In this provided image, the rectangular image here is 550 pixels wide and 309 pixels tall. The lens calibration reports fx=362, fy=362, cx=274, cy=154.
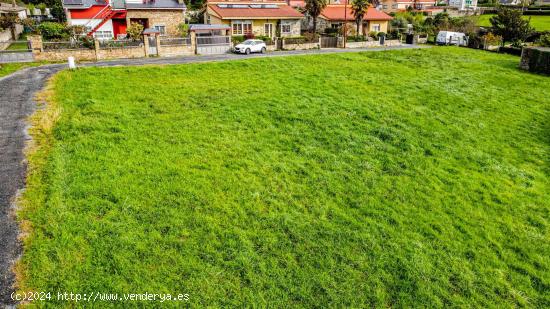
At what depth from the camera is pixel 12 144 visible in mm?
13648

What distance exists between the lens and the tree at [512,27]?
159 ft

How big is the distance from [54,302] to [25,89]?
691 inches

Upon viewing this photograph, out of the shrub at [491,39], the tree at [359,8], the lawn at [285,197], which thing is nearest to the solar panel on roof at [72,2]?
the lawn at [285,197]

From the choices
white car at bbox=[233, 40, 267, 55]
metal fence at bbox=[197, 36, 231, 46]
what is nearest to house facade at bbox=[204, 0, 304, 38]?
metal fence at bbox=[197, 36, 231, 46]

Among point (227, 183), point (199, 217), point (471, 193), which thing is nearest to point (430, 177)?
point (471, 193)

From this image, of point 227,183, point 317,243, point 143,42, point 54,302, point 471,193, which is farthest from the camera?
point 143,42

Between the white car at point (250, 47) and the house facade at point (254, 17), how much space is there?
26.1 ft

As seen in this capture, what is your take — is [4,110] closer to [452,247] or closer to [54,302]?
[54,302]

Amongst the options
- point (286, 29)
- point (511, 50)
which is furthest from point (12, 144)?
point (511, 50)

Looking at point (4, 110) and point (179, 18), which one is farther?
point (179, 18)

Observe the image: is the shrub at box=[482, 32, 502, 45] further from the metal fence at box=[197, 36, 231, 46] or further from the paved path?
the paved path

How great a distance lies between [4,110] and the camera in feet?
56.4

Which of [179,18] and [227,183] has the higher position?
[179,18]

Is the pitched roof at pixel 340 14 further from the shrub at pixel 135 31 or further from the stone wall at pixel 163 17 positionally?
the shrub at pixel 135 31
